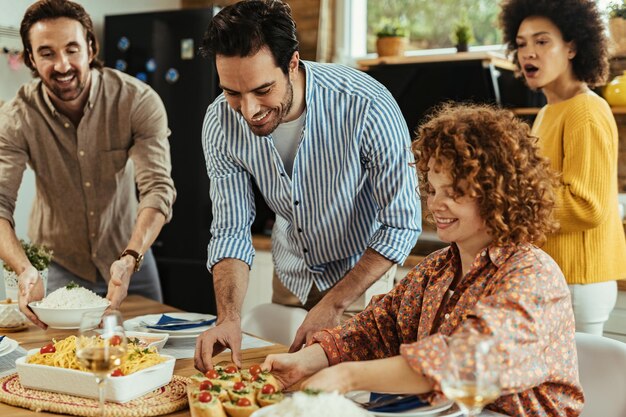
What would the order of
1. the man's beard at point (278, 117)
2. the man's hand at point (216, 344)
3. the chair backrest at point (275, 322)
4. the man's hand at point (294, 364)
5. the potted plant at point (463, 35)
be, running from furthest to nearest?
the potted plant at point (463, 35) → the chair backrest at point (275, 322) → the man's beard at point (278, 117) → the man's hand at point (216, 344) → the man's hand at point (294, 364)

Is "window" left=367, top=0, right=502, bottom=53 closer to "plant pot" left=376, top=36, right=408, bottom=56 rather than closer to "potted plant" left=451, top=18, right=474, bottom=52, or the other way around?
"potted plant" left=451, top=18, right=474, bottom=52

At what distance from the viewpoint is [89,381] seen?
4.90 feet

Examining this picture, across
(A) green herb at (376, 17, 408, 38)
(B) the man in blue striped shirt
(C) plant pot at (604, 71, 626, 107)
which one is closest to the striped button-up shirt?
(B) the man in blue striped shirt

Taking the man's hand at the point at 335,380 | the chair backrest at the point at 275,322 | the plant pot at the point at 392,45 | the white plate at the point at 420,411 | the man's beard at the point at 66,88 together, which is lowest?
the chair backrest at the point at 275,322

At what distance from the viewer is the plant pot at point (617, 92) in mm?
3480

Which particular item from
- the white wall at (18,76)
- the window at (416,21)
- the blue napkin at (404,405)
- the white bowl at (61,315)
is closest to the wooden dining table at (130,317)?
the white bowl at (61,315)

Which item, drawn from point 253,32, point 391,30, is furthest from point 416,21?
point 253,32

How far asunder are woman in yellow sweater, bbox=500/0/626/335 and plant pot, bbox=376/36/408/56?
5.05 ft

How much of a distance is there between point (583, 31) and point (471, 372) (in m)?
1.88

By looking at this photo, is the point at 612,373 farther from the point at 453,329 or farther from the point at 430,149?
the point at 430,149

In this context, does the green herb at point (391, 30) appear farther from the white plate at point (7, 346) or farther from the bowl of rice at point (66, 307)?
the white plate at point (7, 346)

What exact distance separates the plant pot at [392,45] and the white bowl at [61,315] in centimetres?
267

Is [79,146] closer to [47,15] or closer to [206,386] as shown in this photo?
[47,15]

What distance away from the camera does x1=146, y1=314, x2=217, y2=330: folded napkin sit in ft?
6.71
